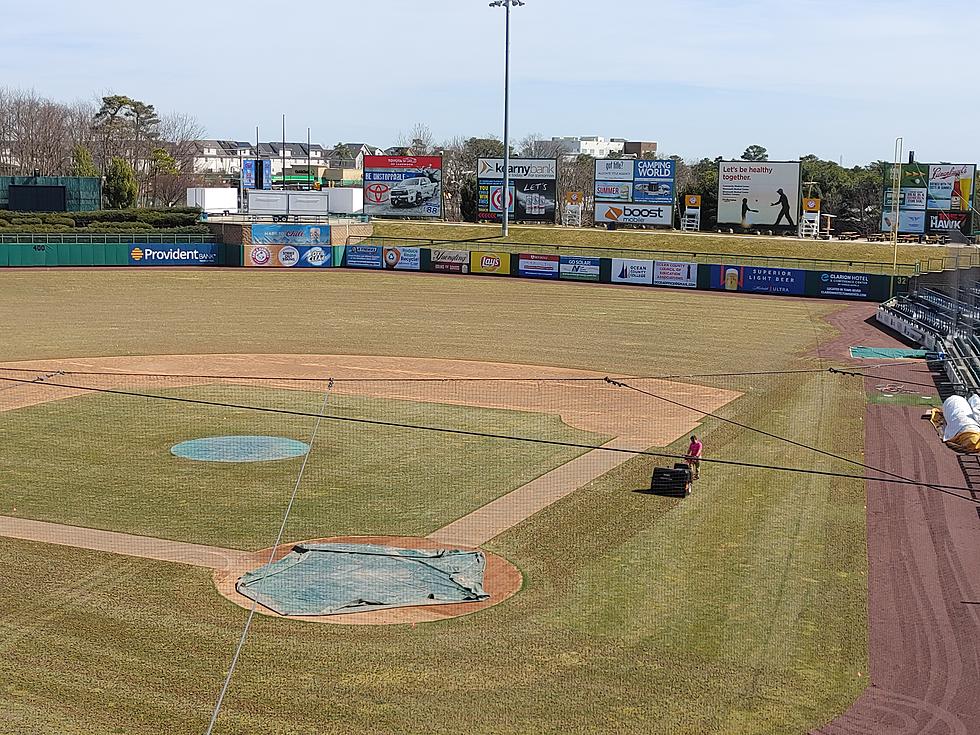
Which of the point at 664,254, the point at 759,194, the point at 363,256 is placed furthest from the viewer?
the point at 759,194

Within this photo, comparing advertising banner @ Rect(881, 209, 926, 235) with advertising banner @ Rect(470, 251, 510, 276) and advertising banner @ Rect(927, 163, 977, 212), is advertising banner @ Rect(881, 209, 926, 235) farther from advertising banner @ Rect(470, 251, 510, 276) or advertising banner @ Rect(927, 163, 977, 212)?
advertising banner @ Rect(470, 251, 510, 276)

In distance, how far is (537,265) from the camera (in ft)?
213

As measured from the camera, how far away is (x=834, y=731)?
472 inches

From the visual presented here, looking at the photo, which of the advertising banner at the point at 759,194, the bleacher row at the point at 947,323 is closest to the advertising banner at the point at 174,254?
the advertising banner at the point at 759,194

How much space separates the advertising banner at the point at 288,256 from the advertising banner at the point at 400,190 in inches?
617

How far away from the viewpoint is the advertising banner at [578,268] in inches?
2509

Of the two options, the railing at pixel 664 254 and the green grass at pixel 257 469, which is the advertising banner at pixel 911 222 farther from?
the green grass at pixel 257 469

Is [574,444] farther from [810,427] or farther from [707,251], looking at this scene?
[707,251]

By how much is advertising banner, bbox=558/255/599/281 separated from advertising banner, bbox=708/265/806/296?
682cm

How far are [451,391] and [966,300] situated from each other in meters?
18.6

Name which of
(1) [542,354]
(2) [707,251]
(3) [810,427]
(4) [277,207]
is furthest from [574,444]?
(4) [277,207]

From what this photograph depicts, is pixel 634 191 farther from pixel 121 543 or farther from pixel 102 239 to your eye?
pixel 121 543

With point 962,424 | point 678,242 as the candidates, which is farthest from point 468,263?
point 962,424

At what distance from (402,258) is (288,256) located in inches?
275
